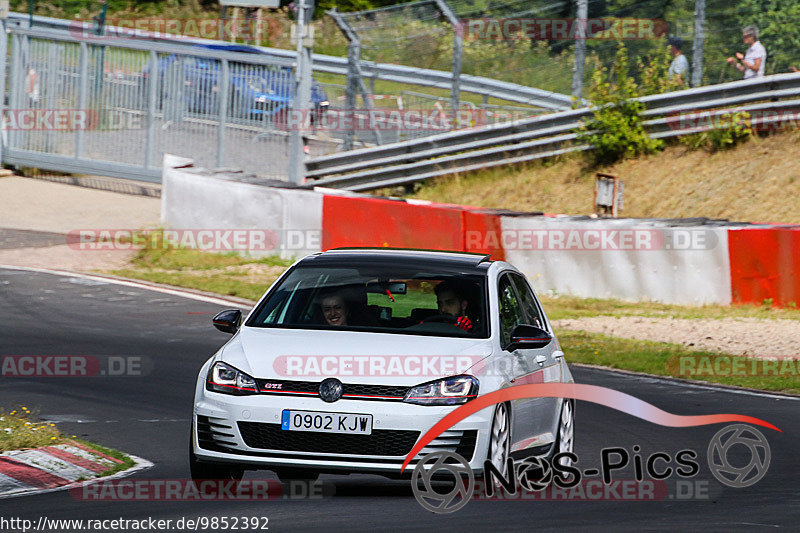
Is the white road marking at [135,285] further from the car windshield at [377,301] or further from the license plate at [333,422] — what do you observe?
the license plate at [333,422]

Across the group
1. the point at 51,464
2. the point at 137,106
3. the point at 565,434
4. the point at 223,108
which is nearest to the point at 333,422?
the point at 565,434

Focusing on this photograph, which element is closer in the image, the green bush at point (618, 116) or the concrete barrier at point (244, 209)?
the concrete barrier at point (244, 209)

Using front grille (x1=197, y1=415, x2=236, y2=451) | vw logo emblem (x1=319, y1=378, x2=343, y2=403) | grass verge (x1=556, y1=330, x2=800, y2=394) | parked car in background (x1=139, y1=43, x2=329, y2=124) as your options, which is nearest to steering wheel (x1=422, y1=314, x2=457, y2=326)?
vw logo emblem (x1=319, y1=378, x2=343, y2=403)

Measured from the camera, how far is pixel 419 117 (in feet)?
82.4

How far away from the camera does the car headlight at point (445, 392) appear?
6.90 meters

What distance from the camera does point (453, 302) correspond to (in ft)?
26.0

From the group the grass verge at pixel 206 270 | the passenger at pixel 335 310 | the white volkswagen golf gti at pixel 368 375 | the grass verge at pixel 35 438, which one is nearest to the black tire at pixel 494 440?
the white volkswagen golf gti at pixel 368 375

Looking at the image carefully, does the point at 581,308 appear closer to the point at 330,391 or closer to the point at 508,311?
the point at 508,311

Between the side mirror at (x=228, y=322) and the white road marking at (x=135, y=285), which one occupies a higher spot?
the white road marking at (x=135, y=285)

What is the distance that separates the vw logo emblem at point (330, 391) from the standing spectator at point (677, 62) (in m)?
16.6

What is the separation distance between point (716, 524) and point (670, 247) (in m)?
10.7

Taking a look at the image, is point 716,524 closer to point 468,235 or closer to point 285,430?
point 285,430

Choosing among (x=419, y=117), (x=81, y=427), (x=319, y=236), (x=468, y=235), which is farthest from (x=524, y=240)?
(x=81, y=427)

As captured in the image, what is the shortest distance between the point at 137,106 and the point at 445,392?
69.2 feet
